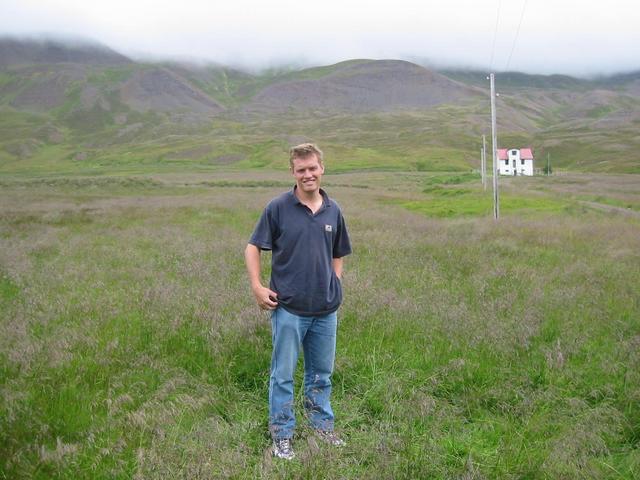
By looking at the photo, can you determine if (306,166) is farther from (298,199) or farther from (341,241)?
(341,241)

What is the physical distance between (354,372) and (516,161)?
102 metres

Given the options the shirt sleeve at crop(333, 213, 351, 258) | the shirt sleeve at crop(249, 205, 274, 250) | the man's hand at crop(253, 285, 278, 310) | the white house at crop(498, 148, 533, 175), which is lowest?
the white house at crop(498, 148, 533, 175)

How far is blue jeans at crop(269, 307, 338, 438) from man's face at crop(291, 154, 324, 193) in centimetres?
114

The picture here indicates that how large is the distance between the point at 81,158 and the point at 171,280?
546ft

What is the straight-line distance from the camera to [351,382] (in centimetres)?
568

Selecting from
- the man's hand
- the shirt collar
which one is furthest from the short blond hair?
the man's hand

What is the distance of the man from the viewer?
461 cm

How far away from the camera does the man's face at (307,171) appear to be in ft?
15.0

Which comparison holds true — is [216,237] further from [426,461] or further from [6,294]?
[426,461]

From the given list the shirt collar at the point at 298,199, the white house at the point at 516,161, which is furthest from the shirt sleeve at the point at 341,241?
the white house at the point at 516,161

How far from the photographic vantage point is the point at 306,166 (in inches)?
180

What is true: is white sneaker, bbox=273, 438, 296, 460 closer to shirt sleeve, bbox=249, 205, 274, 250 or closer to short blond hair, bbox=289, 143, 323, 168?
shirt sleeve, bbox=249, 205, 274, 250

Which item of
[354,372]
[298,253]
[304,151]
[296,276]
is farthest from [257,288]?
[354,372]

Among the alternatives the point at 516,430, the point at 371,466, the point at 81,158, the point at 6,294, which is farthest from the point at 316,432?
the point at 81,158
